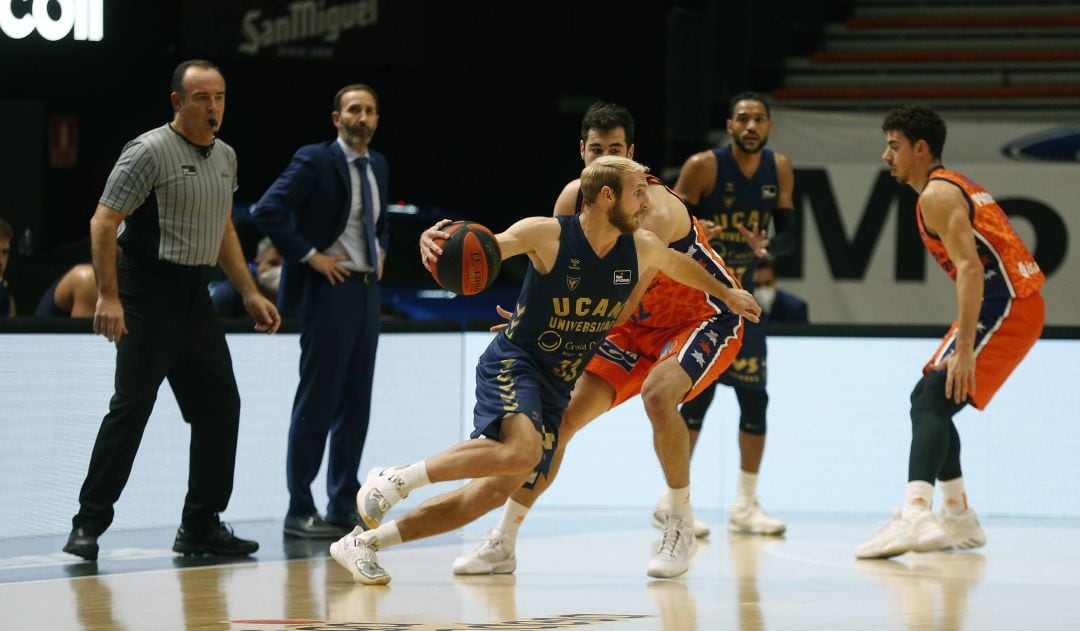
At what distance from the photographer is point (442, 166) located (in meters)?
16.5

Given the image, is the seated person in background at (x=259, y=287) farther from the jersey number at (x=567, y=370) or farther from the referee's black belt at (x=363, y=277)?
the jersey number at (x=567, y=370)

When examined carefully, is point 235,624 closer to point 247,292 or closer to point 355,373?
point 247,292

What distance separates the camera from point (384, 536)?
5.77 metres

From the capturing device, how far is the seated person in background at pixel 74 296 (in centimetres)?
793

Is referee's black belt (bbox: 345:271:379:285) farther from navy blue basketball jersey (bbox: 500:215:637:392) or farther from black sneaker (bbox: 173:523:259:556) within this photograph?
navy blue basketball jersey (bbox: 500:215:637:392)

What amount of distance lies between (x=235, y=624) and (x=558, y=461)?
5.91 ft

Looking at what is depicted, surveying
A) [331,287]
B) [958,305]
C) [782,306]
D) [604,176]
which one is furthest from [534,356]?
[782,306]

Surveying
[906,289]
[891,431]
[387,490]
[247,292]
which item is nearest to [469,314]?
Result: [906,289]

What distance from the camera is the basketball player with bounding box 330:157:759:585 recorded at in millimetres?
5648

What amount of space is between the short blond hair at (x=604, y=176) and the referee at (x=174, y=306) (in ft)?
5.09

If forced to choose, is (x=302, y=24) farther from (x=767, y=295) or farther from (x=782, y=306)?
(x=782, y=306)

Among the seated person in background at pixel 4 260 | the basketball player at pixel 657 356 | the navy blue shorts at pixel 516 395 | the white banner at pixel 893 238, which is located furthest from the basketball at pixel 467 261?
the white banner at pixel 893 238

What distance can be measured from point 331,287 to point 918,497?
8.40 ft

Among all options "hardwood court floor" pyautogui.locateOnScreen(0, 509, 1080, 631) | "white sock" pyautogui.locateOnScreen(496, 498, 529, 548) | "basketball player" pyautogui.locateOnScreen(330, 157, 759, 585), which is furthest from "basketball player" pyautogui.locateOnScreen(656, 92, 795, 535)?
"basketball player" pyautogui.locateOnScreen(330, 157, 759, 585)
